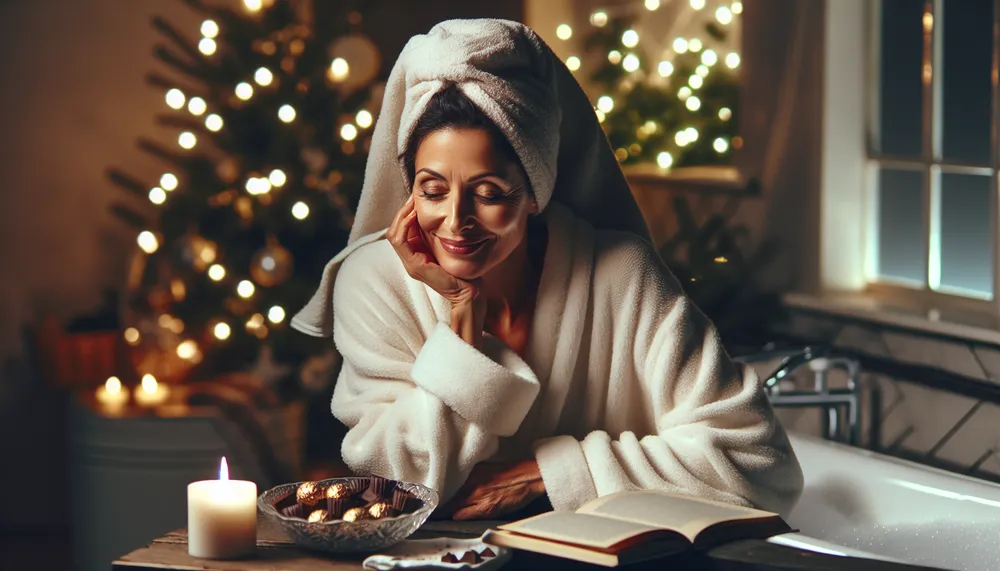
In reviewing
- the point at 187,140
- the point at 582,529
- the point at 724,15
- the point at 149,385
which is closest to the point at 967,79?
the point at 724,15

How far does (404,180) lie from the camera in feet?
5.60

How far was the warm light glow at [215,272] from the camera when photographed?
3.43 m

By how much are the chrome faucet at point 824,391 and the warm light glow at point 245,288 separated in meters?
1.36

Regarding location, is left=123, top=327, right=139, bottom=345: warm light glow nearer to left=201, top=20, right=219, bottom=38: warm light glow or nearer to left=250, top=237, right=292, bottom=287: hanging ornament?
left=250, top=237, right=292, bottom=287: hanging ornament

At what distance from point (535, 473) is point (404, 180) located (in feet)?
1.36

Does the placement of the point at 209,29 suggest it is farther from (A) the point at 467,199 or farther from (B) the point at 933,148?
(A) the point at 467,199

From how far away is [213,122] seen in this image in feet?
11.3

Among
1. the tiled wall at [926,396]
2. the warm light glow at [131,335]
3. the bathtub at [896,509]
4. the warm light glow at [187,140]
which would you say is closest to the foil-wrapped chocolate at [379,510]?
the bathtub at [896,509]

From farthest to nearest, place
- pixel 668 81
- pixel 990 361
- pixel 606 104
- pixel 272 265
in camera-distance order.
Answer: pixel 668 81
pixel 606 104
pixel 272 265
pixel 990 361

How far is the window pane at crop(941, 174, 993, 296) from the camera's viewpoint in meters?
2.76

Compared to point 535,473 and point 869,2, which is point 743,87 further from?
point 535,473

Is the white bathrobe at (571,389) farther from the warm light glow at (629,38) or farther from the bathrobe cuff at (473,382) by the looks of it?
the warm light glow at (629,38)

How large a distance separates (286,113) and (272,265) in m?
0.40

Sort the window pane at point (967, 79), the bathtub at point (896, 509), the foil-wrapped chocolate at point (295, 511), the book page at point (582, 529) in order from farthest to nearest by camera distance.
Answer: the window pane at point (967, 79)
the bathtub at point (896, 509)
the foil-wrapped chocolate at point (295, 511)
the book page at point (582, 529)
